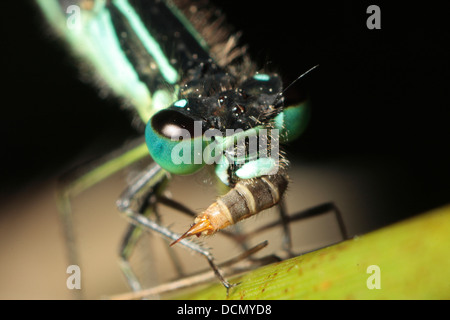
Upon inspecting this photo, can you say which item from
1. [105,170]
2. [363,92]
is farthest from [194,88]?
[363,92]

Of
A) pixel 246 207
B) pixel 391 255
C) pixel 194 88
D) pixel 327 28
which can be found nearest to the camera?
pixel 391 255

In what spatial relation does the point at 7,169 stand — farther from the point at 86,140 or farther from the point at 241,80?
the point at 241,80

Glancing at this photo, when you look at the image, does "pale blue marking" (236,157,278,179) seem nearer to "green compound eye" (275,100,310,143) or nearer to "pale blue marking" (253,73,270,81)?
"green compound eye" (275,100,310,143)

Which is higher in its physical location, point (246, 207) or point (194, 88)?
point (194, 88)

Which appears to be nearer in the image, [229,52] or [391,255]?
[391,255]

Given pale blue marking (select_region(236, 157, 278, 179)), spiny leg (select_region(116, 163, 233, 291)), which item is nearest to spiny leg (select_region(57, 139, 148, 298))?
spiny leg (select_region(116, 163, 233, 291))

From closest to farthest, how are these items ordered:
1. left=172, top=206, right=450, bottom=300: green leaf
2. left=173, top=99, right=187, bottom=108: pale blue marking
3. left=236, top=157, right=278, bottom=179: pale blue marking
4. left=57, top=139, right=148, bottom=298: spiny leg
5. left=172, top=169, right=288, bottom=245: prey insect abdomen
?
left=172, top=206, right=450, bottom=300: green leaf < left=172, top=169, right=288, bottom=245: prey insect abdomen < left=236, top=157, right=278, bottom=179: pale blue marking < left=173, top=99, right=187, bottom=108: pale blue marking < left=57, top=139, right=148, bottom=298: spiny leg

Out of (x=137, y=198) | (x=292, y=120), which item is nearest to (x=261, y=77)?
(x=292, y=120)
